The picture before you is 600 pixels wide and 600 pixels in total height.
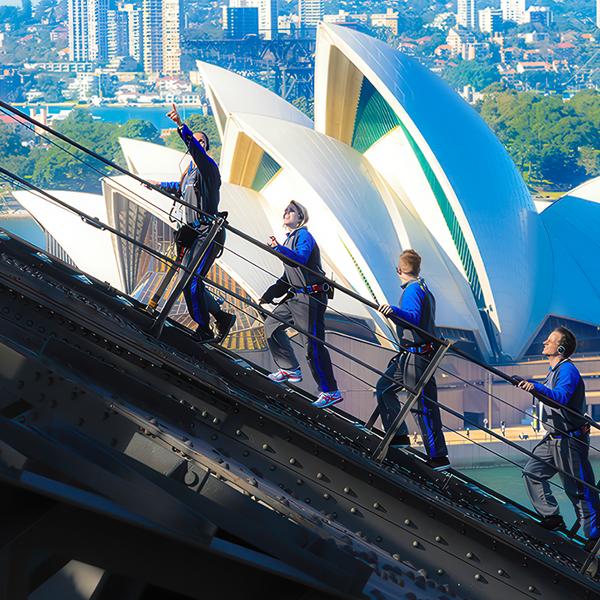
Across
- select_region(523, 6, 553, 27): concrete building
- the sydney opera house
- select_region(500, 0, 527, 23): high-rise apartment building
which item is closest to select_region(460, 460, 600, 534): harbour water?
the sydney opera house

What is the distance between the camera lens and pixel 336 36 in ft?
78.7

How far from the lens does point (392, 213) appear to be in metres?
23.5

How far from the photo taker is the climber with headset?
4492mm

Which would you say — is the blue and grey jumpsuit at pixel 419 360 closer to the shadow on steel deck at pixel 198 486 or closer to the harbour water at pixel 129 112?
the shadow on steel deck at pixel 198 486

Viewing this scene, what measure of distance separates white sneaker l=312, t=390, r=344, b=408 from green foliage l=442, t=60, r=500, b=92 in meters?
105

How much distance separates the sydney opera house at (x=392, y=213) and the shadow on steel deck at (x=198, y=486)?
676 inches

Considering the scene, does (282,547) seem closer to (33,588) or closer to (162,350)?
(33,588)

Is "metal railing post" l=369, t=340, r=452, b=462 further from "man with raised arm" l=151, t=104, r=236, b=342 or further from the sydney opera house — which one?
the sydney opera house

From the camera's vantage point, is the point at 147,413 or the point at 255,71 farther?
the point at 255,71

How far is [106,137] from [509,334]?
56395mm

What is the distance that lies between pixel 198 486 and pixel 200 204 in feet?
7.65

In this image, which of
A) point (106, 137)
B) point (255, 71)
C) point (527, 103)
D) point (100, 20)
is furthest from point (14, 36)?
point (527, 103)

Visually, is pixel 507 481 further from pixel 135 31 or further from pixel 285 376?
pixel 135 31

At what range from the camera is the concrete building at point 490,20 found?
147 m
